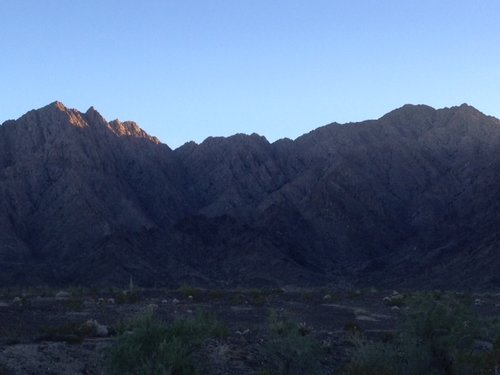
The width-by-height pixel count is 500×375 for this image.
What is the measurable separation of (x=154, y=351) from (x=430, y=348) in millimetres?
6817

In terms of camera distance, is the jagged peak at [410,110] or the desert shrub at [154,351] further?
the jagged peak at [410,110]

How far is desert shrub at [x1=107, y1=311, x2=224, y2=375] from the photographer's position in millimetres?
17417

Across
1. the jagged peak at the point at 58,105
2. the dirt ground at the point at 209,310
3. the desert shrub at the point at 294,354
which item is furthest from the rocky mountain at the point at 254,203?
the desert shrub at the point at 294,354

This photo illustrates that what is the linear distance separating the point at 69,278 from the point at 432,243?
128 ft

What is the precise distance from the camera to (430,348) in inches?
834

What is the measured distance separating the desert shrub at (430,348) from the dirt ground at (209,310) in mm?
3950

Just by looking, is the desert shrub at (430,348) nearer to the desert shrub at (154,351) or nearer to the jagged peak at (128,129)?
the desert shrub at (154,351)

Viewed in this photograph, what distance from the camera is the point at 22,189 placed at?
107375 millimetres

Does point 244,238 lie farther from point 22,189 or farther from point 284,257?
point 22,189

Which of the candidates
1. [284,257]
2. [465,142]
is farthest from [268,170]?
[284,257]

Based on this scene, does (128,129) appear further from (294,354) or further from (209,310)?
(294,354)

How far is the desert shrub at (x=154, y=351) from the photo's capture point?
17.4 m

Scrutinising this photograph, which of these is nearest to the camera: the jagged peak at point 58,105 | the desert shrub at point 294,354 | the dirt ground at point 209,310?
the desert shrub at point 294,354

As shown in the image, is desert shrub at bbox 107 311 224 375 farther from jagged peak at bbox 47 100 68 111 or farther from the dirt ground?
jagged peak at bbox 47 100 68 111
